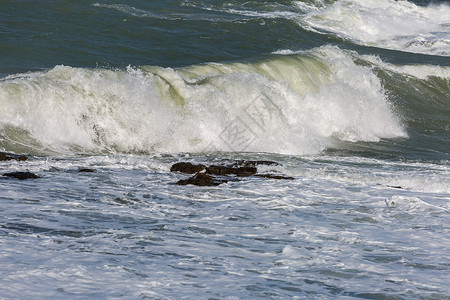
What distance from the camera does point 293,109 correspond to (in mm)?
14227

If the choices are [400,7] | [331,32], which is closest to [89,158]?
[331,32]

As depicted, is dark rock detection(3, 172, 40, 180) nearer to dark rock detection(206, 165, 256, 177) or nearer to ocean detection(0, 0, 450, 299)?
ocean detection(0, 0, 450, 299)

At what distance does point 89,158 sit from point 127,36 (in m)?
10.4

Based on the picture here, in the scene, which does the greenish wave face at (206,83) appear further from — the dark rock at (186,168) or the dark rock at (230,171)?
the dark rock at (230,171)

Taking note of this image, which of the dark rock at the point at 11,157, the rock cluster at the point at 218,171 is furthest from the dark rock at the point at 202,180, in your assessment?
the dark rock at the point at 11,157

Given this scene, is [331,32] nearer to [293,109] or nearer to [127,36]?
[127,36]

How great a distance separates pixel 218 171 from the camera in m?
8.75

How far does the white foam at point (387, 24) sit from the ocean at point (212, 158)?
148 centimetres

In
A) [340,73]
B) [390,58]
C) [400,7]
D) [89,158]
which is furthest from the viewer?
[400,7]

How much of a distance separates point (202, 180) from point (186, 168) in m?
0.80

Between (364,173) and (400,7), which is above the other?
(400,7)

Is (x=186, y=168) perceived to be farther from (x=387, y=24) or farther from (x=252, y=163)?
(x=387, y=24)

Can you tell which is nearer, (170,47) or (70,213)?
(70,213)

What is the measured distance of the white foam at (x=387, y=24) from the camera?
25894 mm
